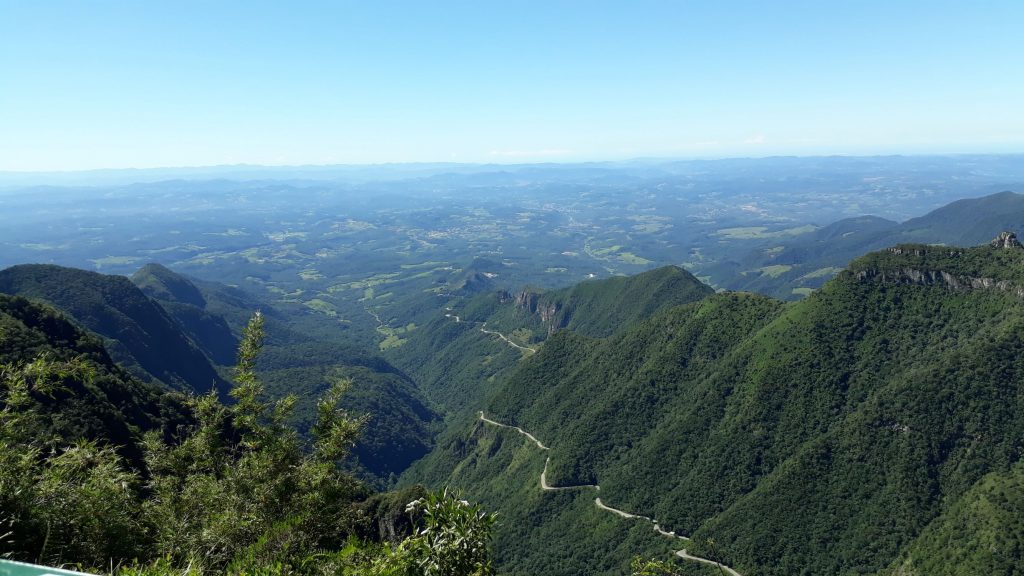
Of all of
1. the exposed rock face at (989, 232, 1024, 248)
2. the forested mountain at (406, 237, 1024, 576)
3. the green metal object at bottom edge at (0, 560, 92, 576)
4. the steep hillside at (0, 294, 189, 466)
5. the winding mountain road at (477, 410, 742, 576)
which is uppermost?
the green metal object at bottom edge at (0, 560, 92, 576)

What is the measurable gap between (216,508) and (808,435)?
118 m

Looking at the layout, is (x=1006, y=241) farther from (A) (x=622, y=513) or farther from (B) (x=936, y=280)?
(A) (x=622, y=513)

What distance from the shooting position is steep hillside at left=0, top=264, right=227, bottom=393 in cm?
16588

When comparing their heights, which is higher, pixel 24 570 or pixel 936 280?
pixel 24 570

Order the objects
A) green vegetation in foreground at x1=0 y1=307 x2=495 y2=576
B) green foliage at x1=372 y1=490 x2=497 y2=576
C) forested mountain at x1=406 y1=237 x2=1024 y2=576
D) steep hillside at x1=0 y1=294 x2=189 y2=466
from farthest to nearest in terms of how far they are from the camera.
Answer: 1. forested mountain at x1=406 y1=237 x2=1024 y2=576
2. steep hillside at x1=0 y1=294 x2=189 y2=466
3. green vegetation in foreground at x1=0 y1=307 x2=495 y2=576
4. green foliage at x1=372 y1=490 x2=497 y2=576

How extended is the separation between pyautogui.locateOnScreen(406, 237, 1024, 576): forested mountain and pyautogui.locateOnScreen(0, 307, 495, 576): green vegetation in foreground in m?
86.4

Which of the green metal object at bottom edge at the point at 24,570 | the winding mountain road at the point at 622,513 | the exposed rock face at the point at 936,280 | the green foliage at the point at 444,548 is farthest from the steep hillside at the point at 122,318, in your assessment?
the exposed rock face at the point at 936,280

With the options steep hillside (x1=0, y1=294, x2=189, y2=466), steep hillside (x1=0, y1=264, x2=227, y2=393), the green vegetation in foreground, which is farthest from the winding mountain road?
steep hillside (x1=0, y1=264, x2=227, y2=393)

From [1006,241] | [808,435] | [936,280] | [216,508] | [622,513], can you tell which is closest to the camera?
[216,508]

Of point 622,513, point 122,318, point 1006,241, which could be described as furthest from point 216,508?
point 122,318

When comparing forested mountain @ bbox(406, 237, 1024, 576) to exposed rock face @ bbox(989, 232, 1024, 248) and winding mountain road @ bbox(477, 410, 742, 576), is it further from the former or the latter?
winding mountain road @ bbox(477, 410, 742, 576)

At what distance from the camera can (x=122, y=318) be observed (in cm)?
17488

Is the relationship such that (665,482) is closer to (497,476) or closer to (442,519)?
(497,476)

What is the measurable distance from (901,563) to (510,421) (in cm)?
11169
